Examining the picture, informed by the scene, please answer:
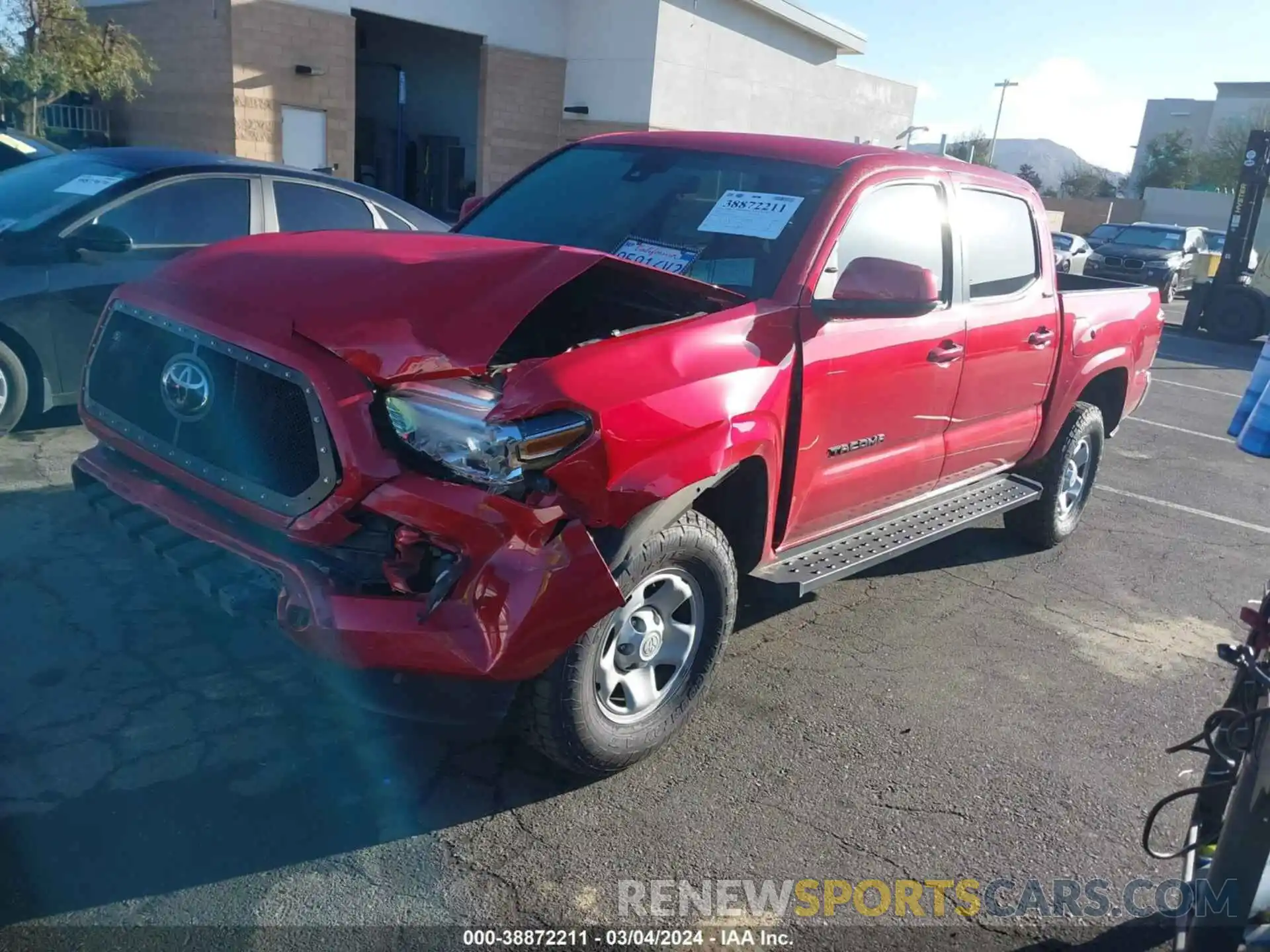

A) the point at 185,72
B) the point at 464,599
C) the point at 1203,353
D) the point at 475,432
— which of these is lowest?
the point at 1203,353

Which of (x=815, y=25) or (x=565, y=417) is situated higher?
(x=815, y=25)

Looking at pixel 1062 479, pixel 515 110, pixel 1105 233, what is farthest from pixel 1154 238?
pixel 1062 479

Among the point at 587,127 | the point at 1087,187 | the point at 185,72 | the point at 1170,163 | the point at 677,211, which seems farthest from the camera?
the point at 1087,187

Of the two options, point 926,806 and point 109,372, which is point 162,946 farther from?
point 926,806

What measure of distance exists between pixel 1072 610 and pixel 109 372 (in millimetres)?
4460

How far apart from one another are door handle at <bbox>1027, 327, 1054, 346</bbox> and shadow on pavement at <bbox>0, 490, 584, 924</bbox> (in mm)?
3277

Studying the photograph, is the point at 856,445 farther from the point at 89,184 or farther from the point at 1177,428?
the point at 1177,428

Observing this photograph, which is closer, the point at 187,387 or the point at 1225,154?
the point at 187,387

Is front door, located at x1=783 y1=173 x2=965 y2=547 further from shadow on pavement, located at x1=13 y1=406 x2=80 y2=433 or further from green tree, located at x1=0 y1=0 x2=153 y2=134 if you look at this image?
green tree, located at x1=0 y1=0 x2=153 y2=134

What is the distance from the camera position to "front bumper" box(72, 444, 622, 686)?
2662 mm

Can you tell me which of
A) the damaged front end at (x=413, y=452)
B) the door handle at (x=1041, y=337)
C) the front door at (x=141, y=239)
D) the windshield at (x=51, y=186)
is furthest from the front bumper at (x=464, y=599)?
the windshield at (x=51, y=186)

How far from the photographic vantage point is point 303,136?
18.5 meters

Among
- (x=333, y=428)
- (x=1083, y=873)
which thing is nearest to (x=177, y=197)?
(x=333, y=428)

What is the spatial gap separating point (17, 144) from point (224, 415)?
10759mm
